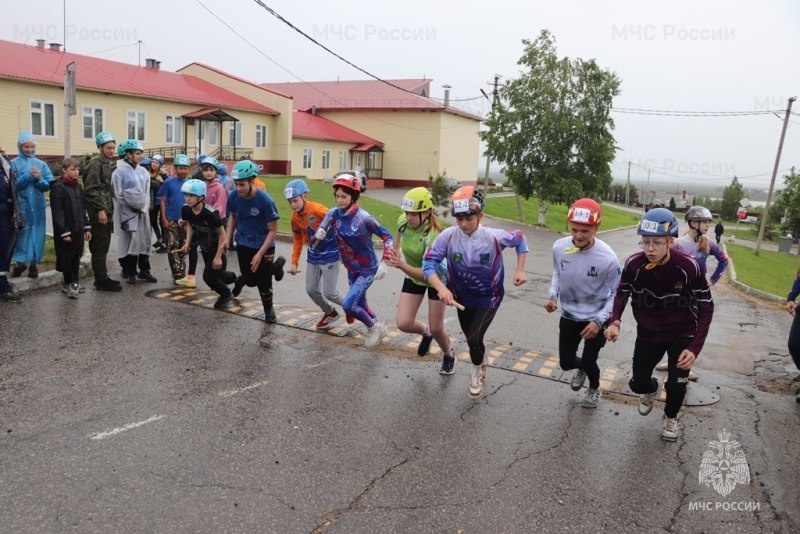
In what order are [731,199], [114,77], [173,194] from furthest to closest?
1. [731,199]
2. [114,77]
3. [173,194]

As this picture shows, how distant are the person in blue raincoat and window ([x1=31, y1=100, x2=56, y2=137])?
2426 centimetres

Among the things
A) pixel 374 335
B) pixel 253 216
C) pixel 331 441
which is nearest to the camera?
pixel 331 441

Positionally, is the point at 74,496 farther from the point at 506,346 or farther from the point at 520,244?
the point at 506,346

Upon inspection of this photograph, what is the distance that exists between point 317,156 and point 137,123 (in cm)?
1526

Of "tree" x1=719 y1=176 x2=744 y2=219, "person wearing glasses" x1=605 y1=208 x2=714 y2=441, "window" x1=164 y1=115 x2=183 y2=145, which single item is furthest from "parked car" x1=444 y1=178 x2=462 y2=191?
"tree" x1=719 y1=176 x2=744 y2=219

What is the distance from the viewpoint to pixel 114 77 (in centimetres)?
3441

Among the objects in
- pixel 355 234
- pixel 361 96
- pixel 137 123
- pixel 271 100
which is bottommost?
pixel 355 234

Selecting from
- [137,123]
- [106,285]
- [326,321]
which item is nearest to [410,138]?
[137,123]

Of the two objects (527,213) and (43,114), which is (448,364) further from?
(527,213)

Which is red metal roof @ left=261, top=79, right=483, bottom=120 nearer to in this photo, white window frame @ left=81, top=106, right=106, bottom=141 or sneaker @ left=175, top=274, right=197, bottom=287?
white window frame @ left=81, top=106, right=106, bottom=141

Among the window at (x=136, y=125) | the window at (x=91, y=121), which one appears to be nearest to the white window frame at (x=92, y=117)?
the window at (x=91, y=121)

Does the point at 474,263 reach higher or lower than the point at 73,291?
higher

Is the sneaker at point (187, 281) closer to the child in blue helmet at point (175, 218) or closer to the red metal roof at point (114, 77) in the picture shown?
the child in blue helmet at point (175, 218)

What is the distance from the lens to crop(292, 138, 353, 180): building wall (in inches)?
1774
